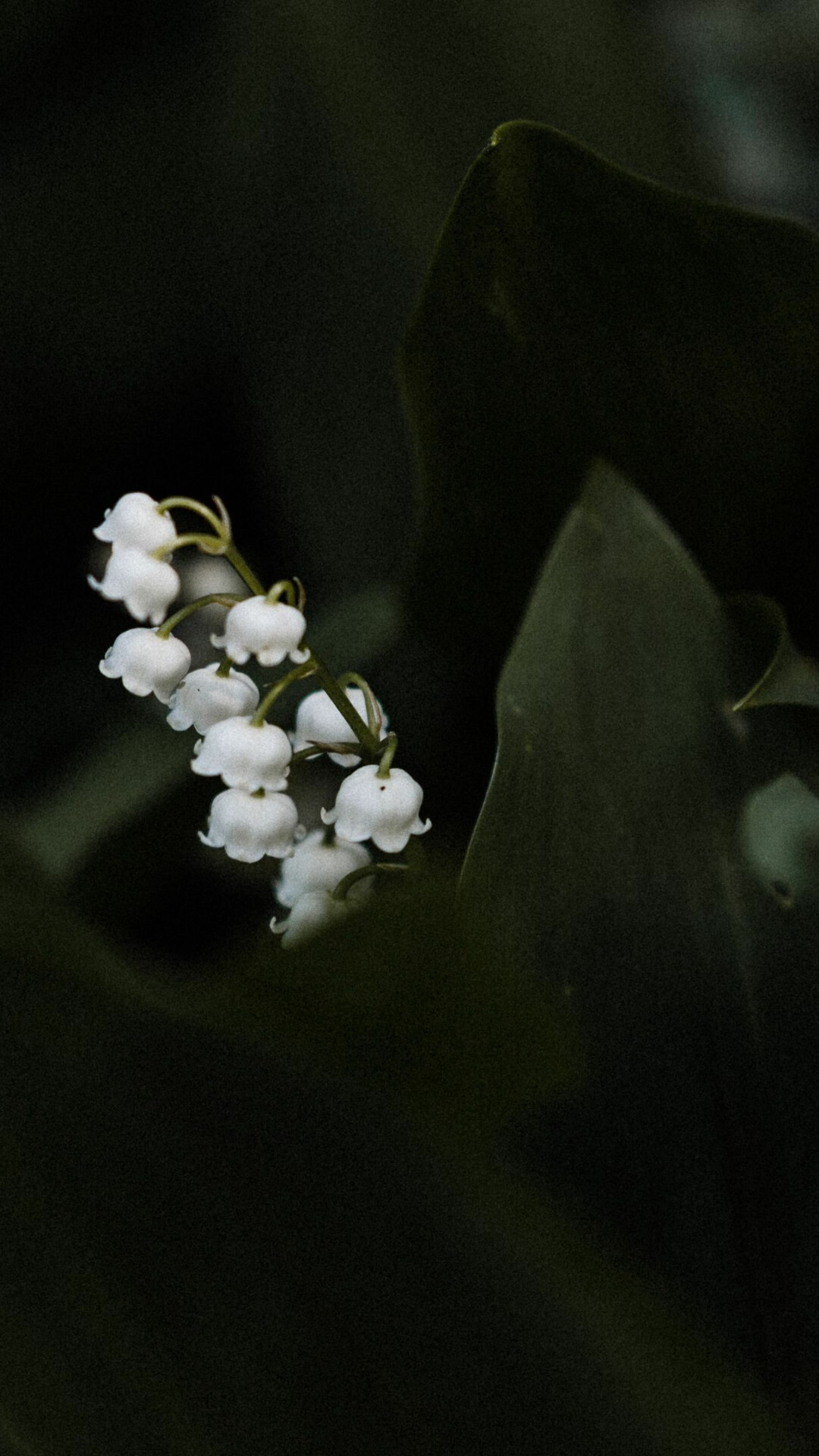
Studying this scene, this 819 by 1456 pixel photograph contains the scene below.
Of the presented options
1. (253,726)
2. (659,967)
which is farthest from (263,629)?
(659,967)

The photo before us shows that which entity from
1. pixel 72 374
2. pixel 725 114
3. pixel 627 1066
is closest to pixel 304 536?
pixel 72 374

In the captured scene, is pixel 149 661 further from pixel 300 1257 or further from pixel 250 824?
pixel 300 1257

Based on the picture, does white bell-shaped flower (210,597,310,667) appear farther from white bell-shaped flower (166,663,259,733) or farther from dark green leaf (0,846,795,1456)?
dark green leaf (0,846,795,1456)

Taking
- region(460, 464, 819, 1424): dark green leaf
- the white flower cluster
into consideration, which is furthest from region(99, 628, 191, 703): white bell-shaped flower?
region(460, 464, 819, 1424): dark green leaf

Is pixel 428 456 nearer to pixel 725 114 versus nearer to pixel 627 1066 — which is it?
pixel 627 1066

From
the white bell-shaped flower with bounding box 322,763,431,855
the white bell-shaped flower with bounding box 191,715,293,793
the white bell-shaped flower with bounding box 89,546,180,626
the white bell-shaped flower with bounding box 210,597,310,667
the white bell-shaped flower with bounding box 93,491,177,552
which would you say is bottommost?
the white bell-shaped flower with bounding box 322,763,431,855

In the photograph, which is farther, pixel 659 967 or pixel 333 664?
pixel 333 664
